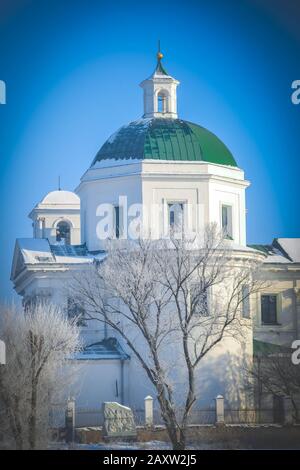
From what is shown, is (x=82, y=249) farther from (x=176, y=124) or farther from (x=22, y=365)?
(x=22, y=365)

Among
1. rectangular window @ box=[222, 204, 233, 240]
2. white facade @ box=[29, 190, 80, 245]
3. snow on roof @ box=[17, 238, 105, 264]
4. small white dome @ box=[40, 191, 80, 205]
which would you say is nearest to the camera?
snow on roof @ box=[17, 238, 105, 264]

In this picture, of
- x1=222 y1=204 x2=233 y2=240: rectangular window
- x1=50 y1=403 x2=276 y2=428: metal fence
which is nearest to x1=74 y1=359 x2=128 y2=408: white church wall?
x1=50 y1=403 x2=276 y2=428: metal fence

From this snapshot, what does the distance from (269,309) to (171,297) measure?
7847 millimetres

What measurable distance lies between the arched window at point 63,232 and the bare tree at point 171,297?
9.84 meters

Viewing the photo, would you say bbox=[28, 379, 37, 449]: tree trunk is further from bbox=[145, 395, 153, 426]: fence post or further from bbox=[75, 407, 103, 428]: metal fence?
bbox=[145, 395, 153, 426]: fence post

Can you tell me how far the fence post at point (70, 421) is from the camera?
139ft

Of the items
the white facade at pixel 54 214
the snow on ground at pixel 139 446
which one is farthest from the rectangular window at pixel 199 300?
the white facade at pixel 54 214

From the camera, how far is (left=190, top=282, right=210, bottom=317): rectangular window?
44.6m

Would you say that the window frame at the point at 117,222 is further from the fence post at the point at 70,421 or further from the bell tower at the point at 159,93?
the fence post at the point at 70,421

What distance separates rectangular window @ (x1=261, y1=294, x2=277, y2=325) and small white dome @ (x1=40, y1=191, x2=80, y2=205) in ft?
37.5

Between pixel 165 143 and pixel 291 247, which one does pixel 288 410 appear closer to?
pixel 291 247

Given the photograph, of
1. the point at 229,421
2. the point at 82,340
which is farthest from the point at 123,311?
the point at 229,421

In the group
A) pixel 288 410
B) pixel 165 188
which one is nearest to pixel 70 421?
pixel 288 410

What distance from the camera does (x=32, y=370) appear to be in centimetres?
4162
